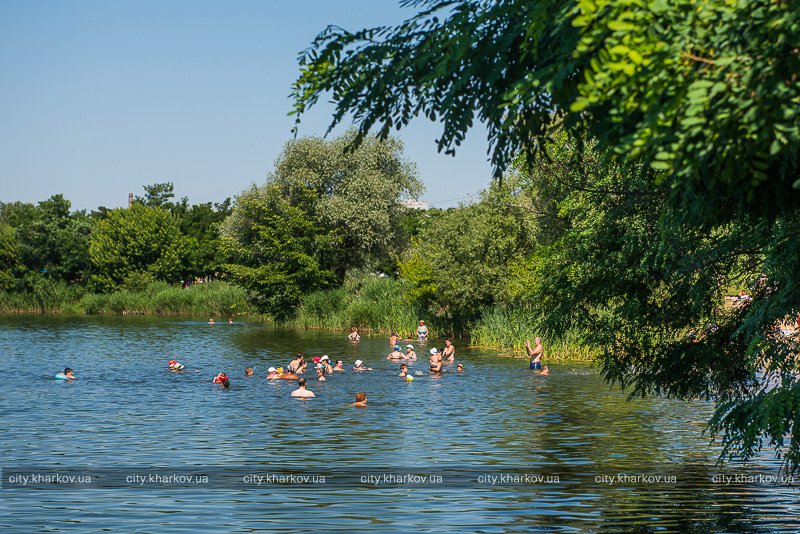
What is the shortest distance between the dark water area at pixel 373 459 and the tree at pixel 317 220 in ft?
92.9

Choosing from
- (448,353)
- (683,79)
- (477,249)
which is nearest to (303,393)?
(448,353)

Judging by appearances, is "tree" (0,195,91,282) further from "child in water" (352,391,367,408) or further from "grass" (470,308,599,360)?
"child in water" (352,391,367,408)

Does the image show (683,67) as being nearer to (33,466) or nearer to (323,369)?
(33,466)

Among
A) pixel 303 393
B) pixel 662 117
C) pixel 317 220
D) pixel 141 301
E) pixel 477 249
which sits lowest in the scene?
pixel 303 393

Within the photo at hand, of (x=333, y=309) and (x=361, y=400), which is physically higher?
(x=333, y=309)

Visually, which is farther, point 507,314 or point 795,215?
point 507,314

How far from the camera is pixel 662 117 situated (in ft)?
21.4

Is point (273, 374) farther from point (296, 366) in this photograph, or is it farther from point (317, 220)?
point (317, 220)

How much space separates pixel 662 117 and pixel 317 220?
60.8 meters

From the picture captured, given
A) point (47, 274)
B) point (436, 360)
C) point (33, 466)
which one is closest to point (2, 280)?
point (47, 274)

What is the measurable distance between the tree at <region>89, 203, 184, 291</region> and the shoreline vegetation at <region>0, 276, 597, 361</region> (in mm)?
3072

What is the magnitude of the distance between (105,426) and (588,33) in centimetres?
2071

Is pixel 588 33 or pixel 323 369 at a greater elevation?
pixel 588 33

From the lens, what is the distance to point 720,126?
661 cm
